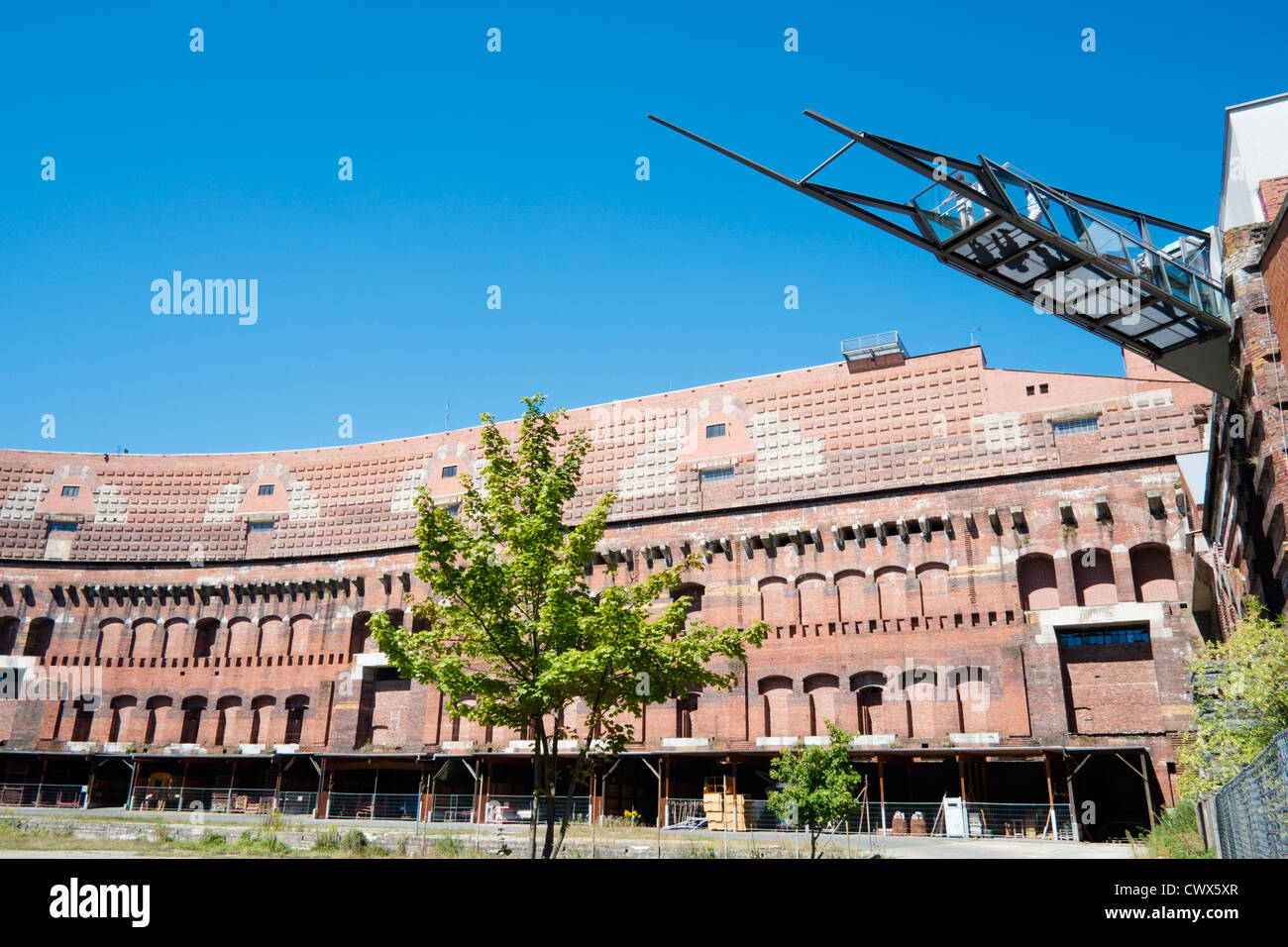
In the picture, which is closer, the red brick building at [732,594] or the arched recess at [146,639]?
the red brick building at [732,594]

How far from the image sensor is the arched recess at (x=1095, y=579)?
34062mm

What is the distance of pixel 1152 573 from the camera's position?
33.5 meters

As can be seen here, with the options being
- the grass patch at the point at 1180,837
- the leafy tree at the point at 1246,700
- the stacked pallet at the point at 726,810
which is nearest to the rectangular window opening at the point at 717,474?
the stacked pallet at the point at 726,810

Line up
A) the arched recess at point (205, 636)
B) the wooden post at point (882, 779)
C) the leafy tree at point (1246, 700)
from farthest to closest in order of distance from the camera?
1. the arched recess at point (205, 636)
2. the wooden post at point (882, 779)
3. the leafy tree at point (1246, 700)

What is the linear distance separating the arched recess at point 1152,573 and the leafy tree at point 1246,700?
16156 mm

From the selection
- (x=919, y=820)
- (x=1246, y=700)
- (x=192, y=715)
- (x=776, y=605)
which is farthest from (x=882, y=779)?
(x=192, y=715)

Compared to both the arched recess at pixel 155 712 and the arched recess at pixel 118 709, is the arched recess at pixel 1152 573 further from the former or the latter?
the arched recess at pixel 118 709

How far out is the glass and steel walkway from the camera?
15.9m

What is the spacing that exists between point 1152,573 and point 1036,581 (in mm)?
3944

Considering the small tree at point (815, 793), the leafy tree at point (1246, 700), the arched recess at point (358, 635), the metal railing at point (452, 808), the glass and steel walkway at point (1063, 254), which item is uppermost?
the glass and steel walkway at point (1063, 254)

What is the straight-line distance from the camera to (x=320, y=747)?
42.9 m

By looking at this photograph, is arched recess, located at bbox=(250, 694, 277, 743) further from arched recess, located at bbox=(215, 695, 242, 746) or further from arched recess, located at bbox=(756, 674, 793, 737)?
arched recess, located at bbox=(756, 674, 793, 737)

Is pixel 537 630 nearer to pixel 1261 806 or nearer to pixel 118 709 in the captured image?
pixel 1261 806
